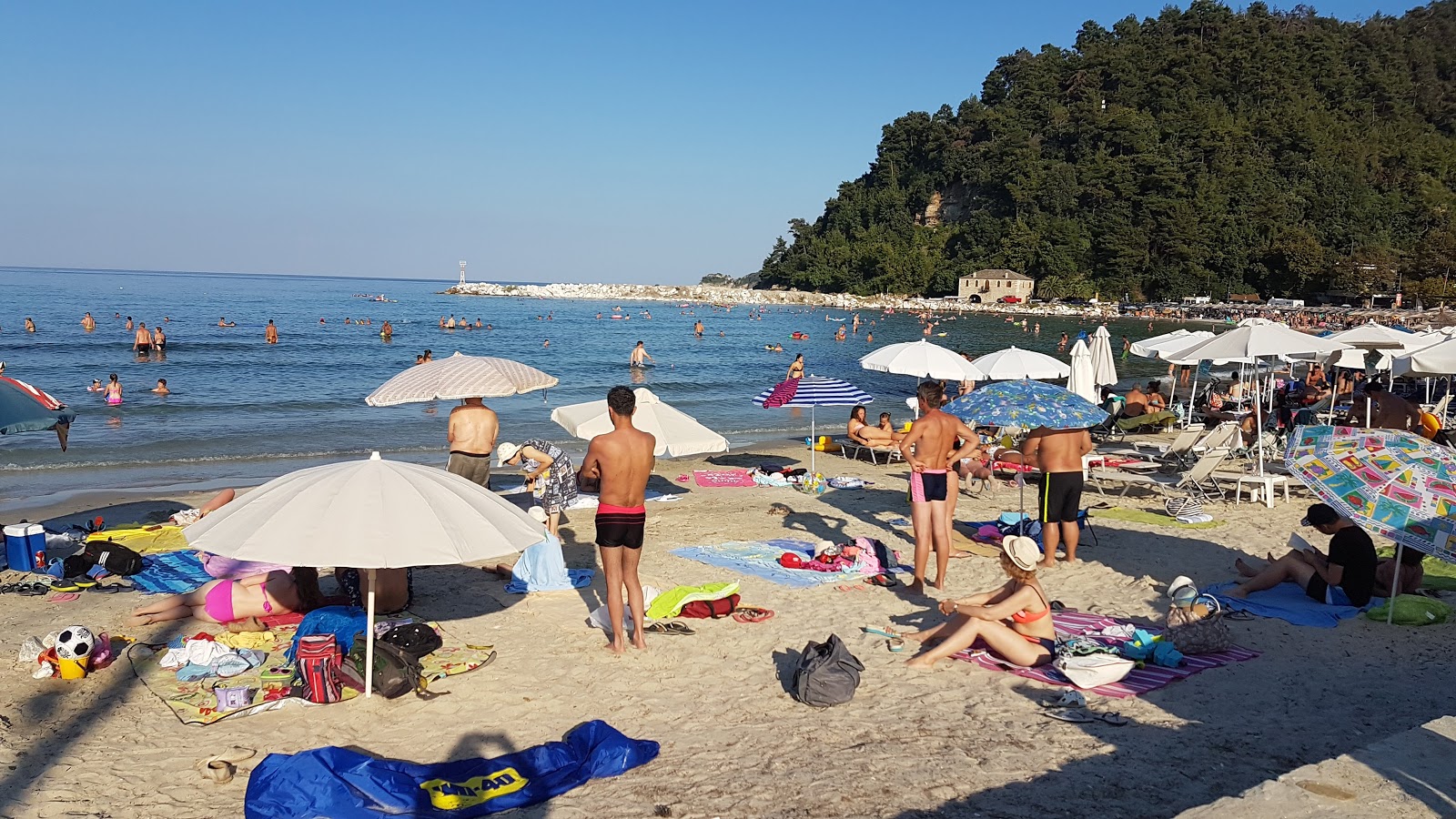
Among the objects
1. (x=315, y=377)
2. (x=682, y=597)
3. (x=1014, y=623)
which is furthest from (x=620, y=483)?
(x=315, y=377)

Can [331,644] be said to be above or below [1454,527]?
below

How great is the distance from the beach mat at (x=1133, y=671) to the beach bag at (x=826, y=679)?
0.98 m

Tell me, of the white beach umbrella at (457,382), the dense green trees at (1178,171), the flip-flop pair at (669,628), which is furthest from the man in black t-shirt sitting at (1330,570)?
the dense green trees at (1178,171)

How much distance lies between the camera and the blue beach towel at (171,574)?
7980 millimetres

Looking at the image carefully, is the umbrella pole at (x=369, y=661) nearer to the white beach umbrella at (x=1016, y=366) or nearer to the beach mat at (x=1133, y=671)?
the beach mat at (x=1133, y=671)

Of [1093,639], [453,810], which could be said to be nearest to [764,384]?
[1093,639]

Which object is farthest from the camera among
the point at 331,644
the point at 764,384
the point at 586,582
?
the point at 764,384

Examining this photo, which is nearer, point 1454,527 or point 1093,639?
point 1454,527

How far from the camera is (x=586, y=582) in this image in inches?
324

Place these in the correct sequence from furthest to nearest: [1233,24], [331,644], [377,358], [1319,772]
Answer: [1233,24]
[377,358]
[331,644]
[1319,772]

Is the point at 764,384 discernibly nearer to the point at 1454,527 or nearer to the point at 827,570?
the point at 827,570

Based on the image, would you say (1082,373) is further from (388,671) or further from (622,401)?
(388,671)

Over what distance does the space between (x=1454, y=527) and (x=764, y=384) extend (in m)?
26.4

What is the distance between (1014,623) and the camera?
6297mm
